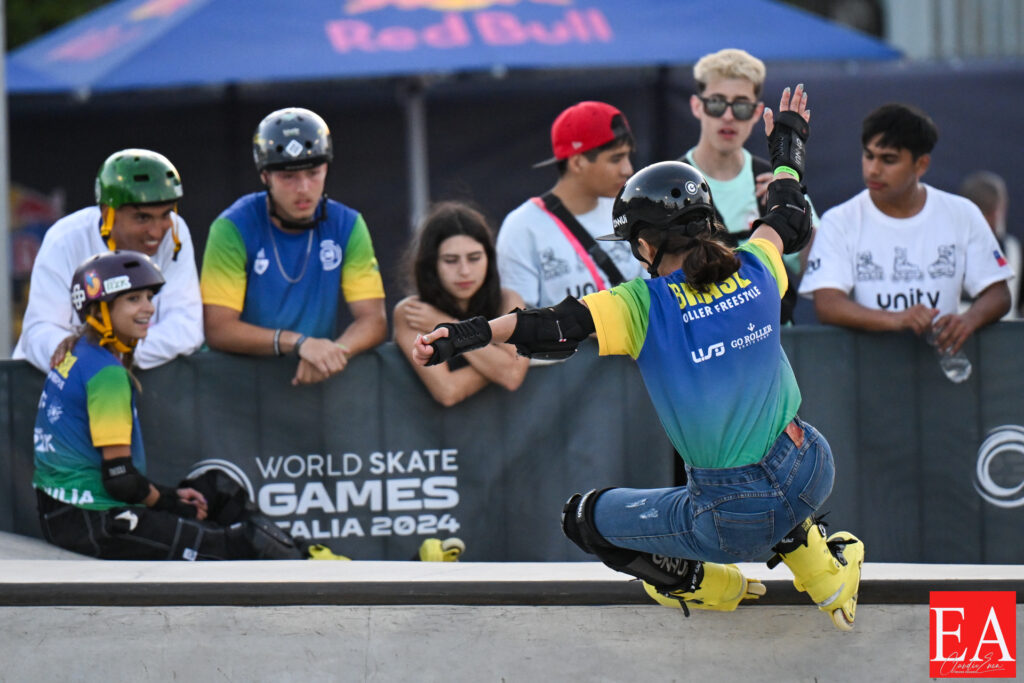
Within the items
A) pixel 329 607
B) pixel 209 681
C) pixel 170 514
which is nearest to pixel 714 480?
pixel 329 607

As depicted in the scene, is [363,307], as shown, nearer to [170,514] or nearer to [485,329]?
[170,514]

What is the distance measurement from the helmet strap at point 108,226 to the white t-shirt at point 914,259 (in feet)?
11.4

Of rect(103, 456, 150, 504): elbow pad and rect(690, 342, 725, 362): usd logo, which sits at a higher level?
rect(690, 342, 725, 362): usd logo

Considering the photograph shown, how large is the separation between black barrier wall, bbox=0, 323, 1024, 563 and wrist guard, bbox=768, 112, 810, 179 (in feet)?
5.54

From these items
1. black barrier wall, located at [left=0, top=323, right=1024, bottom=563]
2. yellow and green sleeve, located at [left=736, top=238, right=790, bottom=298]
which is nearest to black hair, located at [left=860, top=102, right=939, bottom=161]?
black barrier wall, located at [left=0, top=323, right=1024, bottom=563]

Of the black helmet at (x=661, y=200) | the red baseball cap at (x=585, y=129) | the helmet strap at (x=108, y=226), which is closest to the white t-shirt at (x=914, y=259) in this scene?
the red baseball cap at (x=585, y=129)

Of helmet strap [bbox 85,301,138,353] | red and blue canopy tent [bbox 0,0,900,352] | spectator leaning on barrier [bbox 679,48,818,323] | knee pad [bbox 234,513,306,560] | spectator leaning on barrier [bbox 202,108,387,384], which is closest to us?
helmet strap [bbox 85,301,138,353]

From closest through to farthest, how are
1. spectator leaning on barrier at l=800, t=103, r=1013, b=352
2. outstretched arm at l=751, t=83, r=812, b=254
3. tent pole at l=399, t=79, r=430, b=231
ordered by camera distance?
outstretched arm at l=751, t=83, r=812, b=254 → spectator leaning on barrier at l=800, t=103, r=1013, b=352 → tent pole at l=399, t=79, r=430, b=231

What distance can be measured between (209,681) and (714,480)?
2113mm

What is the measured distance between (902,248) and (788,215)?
1.93 meters

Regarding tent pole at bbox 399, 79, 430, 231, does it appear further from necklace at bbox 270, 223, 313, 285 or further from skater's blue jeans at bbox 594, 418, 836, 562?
skater's blue jeans at bbox 594, 418, 836, 562

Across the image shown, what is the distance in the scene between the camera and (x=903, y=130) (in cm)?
631

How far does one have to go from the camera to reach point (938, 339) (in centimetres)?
612

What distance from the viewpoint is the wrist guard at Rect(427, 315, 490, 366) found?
4051mm
